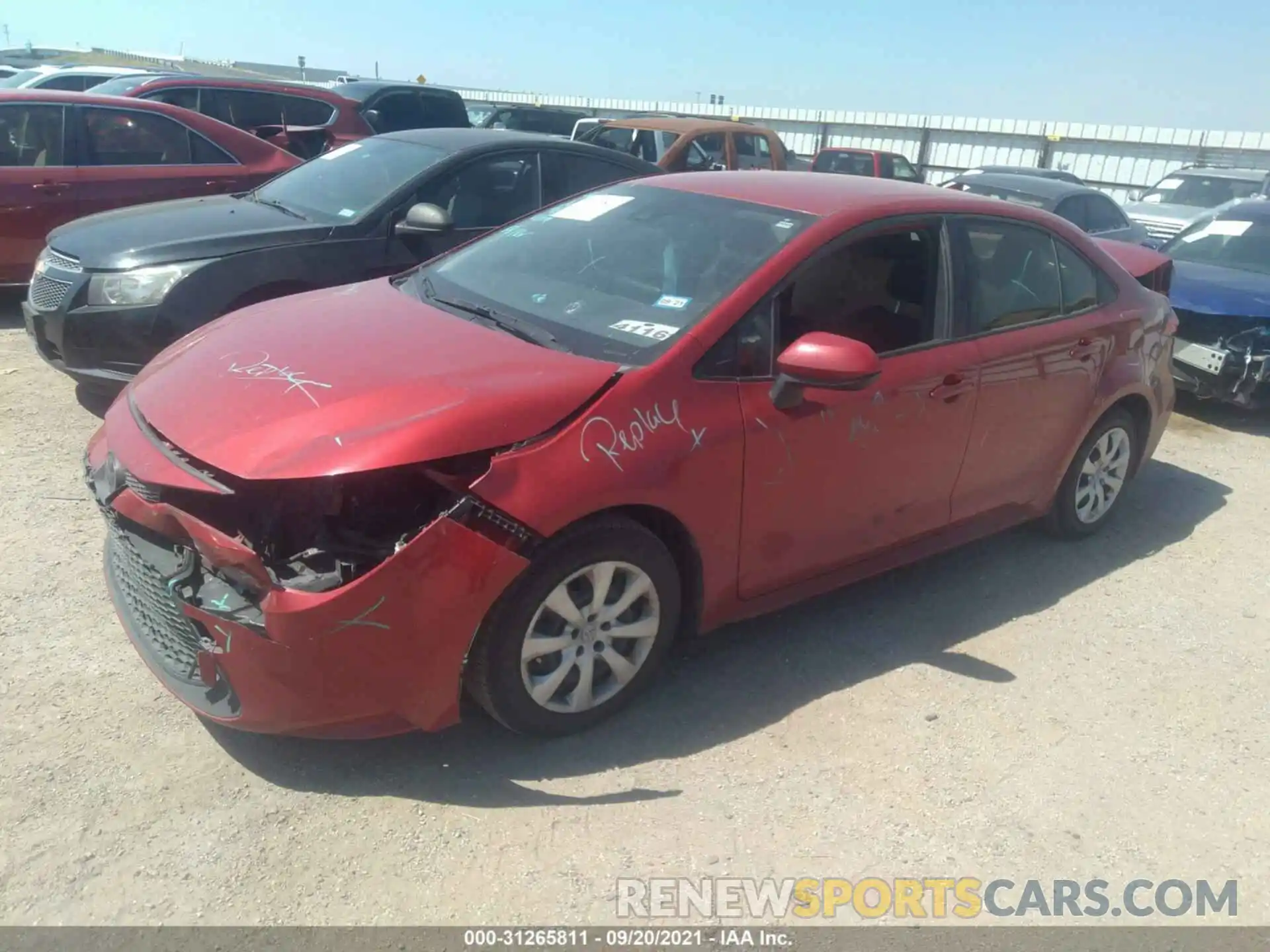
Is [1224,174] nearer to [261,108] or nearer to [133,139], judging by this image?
[261,108]

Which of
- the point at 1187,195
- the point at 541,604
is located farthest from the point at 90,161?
the point at 1187,195

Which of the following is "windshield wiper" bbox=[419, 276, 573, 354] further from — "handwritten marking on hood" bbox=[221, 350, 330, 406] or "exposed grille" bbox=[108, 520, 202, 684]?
"exposed grille" bbox=[108, 520, 202, 684]

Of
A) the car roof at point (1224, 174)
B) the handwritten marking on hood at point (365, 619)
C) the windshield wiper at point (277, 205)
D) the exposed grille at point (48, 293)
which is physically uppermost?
the windshield wiper at point (277, 205)

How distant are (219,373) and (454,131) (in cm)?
395

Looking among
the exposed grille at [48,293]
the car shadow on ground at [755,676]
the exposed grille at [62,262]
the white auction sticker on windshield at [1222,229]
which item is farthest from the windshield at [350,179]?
the white auction sticker on windshield at [1222,229]

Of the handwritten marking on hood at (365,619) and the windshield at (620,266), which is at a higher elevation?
the windshield at (620,266)

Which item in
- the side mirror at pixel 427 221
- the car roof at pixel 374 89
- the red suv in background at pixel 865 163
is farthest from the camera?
the red suv in background at pixel 865 163

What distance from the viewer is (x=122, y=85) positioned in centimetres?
1159

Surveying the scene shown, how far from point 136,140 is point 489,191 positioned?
133 inches

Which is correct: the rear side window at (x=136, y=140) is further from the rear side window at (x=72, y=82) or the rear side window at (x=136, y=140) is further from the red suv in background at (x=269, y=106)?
the rear side window at (x=72, y=82)

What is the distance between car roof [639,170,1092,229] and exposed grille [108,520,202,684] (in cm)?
238

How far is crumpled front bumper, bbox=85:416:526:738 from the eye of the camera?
8.36 ft

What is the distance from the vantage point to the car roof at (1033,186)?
37.5 feet
